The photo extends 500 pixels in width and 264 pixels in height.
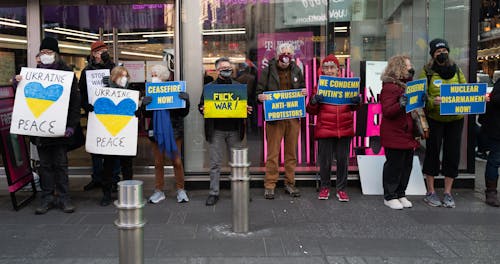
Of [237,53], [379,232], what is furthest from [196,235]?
[237,53]

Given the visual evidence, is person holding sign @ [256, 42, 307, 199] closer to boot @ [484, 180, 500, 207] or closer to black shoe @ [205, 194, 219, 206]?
black shoe @ [205, 194, 219, 206]

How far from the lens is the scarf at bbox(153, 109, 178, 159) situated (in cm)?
603

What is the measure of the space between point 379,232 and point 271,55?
344 centimetres

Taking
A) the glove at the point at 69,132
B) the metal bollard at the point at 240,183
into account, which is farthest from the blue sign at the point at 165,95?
the metal bollard at the point at 240,183

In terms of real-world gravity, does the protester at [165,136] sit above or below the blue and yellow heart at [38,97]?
below

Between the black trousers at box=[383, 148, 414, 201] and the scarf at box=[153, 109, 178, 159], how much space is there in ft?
9.20

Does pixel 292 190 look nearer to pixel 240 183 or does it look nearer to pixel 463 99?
pixel 240 183

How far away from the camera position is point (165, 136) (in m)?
6.04

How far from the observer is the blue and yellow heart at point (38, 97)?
18.6 feet

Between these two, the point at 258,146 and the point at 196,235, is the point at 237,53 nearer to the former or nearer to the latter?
the point at 258,146

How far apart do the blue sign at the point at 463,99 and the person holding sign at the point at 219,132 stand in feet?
8.16

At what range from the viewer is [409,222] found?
5430mm

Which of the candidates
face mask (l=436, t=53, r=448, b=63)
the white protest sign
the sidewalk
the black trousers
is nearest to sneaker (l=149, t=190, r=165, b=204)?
the sidewalk

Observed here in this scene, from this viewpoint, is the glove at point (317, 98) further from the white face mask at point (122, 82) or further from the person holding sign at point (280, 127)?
the white face mask at point (122, 82)
